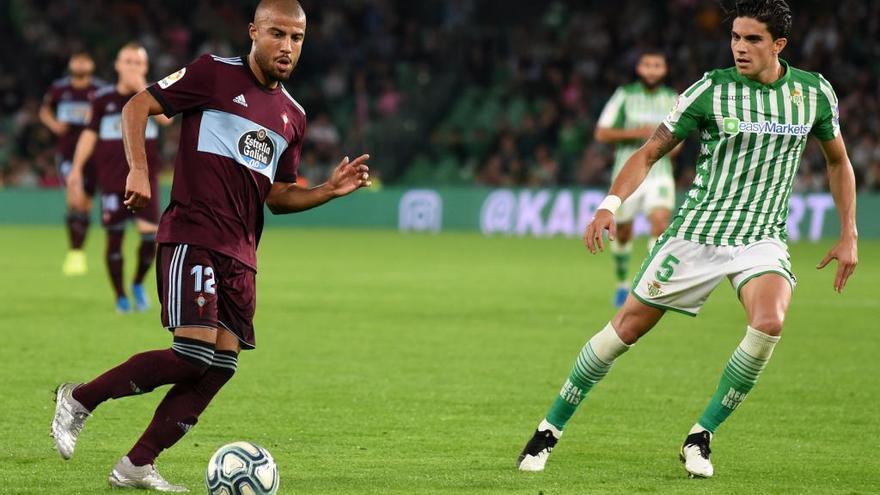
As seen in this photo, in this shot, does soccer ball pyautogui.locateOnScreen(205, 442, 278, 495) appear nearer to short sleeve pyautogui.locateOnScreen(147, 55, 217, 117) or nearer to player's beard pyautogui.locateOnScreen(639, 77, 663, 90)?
short sleeve pyautogui.locateOnScreen(147, 55, 217, 117)

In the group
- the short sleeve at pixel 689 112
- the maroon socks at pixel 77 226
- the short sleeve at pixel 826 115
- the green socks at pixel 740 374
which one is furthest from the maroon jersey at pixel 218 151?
the maroon socks at pixel 77 226

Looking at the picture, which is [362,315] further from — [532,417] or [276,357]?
[532,417]

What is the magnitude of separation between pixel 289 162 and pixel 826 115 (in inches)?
93.9

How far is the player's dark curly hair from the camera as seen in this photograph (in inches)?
247

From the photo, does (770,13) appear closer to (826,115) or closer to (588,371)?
(826,115)

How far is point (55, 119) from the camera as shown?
698 inches

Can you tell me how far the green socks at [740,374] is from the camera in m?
6.20

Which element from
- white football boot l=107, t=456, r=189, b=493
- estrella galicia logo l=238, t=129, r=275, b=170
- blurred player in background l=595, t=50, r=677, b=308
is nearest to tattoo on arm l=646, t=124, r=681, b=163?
estrella galicia logo l=238, t=129, r=275, b=170

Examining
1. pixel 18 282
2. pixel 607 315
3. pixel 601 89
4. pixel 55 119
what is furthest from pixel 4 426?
pixel 601 89

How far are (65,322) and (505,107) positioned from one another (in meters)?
19.8

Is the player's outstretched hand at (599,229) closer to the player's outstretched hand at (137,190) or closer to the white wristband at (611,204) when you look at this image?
the white wristband at (611,204)

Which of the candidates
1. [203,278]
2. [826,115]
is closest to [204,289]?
[203,278]

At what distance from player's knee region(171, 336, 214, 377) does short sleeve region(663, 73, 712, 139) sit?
2.22 meters

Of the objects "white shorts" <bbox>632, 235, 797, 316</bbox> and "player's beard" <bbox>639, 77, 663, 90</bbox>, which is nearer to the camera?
"white shorts" <bbox>632, 235, 797, 316</bbox>
